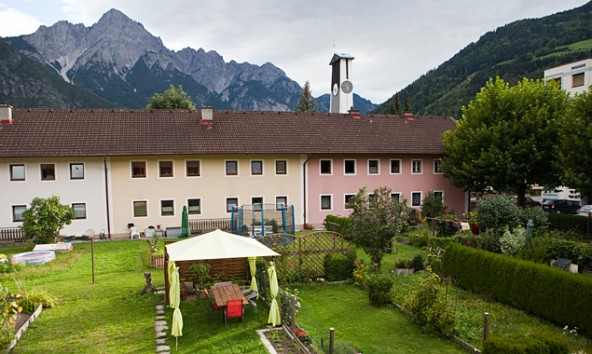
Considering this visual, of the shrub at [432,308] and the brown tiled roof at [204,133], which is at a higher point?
the brown tiled roof at [204,133]

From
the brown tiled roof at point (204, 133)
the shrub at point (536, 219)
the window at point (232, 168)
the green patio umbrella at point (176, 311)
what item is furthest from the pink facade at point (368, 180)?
the green patio umbrella at point (176, 311)

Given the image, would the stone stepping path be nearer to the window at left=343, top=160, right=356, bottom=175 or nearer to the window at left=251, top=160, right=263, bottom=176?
the window at left=251, top=160, right=263, bottom=176

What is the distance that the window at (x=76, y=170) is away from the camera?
89.8 feet

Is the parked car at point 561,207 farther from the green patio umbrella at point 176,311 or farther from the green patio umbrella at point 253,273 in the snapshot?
the green patio umbrella at point 176,311

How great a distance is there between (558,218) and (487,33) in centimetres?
17718

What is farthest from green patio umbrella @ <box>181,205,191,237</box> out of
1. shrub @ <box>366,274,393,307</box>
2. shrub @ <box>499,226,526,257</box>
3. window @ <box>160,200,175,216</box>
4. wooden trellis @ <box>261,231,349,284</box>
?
shrub @ <box>499,226,526,257</box>

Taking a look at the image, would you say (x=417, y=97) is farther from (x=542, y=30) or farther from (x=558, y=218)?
(x=558, y=218)

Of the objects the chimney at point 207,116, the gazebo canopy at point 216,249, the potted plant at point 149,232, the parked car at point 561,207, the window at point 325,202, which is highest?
the chimney at point 207,116

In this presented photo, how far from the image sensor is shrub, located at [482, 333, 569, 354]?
25.5 feet

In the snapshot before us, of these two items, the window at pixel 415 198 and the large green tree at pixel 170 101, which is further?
the large green tree at pixel 170 101

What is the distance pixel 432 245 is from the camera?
21.4 meters

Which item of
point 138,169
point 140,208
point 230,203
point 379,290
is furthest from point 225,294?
point 138,169

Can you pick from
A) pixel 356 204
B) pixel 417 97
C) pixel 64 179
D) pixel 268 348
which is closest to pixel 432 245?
pixel 356 204

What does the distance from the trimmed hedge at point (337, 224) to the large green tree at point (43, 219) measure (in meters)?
16.2
